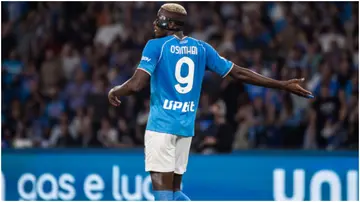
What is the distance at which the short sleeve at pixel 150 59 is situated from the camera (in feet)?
24.1

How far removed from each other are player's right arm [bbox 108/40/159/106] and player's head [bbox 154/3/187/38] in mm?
173

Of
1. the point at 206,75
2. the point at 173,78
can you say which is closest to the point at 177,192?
the point at 173,78

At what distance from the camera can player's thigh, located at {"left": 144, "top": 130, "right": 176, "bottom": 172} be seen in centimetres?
744

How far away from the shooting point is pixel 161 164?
7.44m

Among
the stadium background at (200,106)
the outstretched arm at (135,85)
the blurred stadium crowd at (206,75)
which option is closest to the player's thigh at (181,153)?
the outstretched arm at (135,85)

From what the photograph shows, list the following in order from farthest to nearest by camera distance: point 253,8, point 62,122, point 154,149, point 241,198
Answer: point 253,8 → point 62,122 → point 241,198 → point 154,149

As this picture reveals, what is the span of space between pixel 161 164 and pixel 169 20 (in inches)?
44.2

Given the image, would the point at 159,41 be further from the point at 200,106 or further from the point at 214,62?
the point at 200,106

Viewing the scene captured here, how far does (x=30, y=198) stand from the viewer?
1151 cm

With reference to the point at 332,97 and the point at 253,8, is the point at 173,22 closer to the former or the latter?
the point at 332,97

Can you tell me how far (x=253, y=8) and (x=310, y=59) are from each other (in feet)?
5.83

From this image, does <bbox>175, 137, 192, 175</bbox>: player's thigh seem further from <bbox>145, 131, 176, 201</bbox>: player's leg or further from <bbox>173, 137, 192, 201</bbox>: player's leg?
<bbox>145, 131, 176, 201</bbox>: player's leg

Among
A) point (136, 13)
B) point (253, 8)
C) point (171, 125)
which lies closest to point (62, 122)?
point (136, 13)

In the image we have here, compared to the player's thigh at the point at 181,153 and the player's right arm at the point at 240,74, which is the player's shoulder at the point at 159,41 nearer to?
the player's right arm at the point at 240,74
